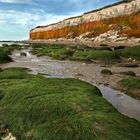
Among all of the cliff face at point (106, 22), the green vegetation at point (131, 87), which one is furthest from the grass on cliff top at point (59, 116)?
the cliff face at point (106, 22)

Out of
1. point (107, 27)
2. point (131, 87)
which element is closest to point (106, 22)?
point (107, 27)

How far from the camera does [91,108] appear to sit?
37.5 feet

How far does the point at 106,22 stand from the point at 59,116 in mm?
102893

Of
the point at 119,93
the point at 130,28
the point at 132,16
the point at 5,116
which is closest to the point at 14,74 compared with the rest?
the point at 119,93

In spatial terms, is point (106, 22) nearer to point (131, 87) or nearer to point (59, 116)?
point (131, 87)

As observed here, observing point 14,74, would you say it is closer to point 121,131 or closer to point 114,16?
point 121,131

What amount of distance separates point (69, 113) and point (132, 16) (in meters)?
90.2

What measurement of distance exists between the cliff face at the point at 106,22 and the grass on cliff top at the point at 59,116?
73.1 metres

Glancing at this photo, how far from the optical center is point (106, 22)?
366 ft

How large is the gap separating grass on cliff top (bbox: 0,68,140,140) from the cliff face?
7309 cm

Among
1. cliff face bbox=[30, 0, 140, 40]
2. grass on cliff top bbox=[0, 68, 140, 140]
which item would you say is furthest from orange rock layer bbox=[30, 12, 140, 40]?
grass on cliff top bbox=[0, 68, 140, 140]

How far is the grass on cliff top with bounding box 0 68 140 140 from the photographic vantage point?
941cm

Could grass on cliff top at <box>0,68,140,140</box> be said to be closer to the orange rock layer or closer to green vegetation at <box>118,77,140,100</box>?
green vegetation at <box>118,77,140,100</box>

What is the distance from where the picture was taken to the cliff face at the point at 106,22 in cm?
9369
